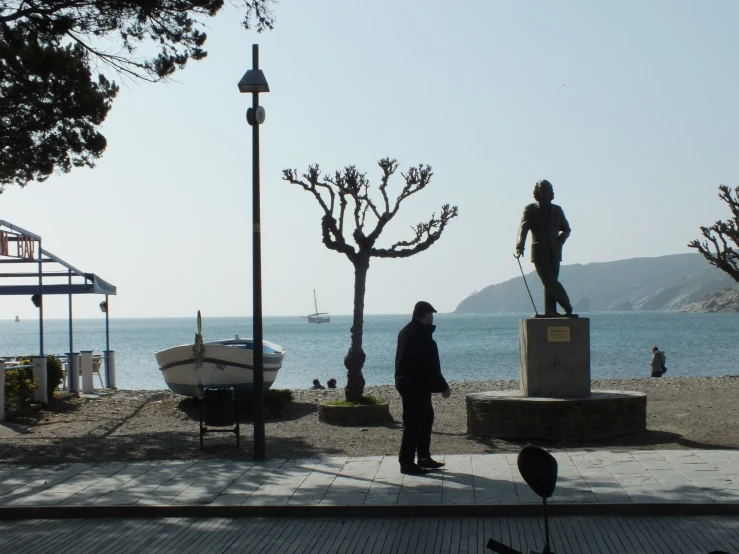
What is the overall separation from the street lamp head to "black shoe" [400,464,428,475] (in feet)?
15.3

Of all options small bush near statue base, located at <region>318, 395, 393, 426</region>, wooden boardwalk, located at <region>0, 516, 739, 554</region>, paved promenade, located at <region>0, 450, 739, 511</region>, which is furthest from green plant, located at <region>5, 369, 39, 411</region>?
wooden boardwalk, located at <region>0, 516, 739, 554</region>

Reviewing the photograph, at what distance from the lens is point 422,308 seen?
10.3 meters

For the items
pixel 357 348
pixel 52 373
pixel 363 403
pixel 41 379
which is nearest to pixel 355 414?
pixel 363 403

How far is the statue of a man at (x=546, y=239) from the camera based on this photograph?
14289 mm

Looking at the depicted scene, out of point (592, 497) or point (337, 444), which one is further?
point (337, 444)

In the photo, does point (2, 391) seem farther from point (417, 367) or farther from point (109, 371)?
point (417, 367)

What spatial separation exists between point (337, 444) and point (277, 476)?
379 cm

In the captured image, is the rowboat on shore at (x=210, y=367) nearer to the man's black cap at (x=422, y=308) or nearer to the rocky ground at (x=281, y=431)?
the rocky ground at (x=281, y=431)

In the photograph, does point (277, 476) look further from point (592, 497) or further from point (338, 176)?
point (338, 176)

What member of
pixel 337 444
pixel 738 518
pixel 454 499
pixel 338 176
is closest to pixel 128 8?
pixel 338 176

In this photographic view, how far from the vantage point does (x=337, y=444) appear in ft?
46.2

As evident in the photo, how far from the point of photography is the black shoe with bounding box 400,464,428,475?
33.4 feet

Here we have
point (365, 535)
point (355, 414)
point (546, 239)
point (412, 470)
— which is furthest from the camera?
point (355, 414)

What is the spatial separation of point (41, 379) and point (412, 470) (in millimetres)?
12218
